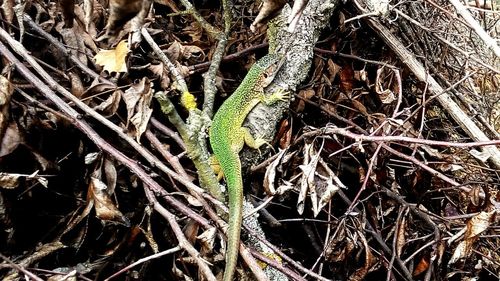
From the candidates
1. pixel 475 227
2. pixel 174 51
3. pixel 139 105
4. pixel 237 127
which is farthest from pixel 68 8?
pixel 475 227

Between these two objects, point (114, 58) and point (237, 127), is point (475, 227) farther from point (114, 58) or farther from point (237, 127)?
point (114, 58)

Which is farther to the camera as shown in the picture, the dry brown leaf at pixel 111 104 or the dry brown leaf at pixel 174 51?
the dry brown leaf at pixel 174 51

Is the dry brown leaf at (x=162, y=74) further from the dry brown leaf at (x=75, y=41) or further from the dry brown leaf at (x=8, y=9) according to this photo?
the dry brown leaf at (x=8, y=9)

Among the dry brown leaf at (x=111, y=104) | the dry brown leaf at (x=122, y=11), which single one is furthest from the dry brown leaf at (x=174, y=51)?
the dry brown leaf at (x=122, y=11)

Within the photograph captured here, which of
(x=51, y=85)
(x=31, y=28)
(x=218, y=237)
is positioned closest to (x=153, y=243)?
→ (x=218, y=237)

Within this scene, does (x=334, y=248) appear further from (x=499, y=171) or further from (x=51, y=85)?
(x=51, y=85)
